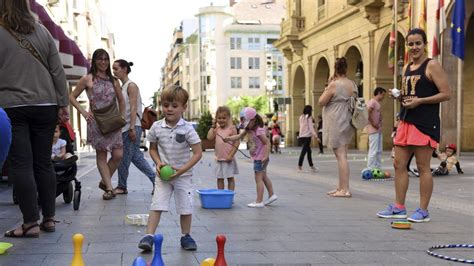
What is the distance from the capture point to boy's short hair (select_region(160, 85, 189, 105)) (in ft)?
16.0

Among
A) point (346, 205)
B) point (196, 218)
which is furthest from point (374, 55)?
point (196, 218)

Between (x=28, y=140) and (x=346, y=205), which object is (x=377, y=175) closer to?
(x=346, y=205)

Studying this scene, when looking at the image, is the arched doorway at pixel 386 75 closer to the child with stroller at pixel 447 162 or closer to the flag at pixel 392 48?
the flag at pixel 392 48

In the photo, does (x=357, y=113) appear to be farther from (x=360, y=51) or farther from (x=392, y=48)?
(x=360, y=51)

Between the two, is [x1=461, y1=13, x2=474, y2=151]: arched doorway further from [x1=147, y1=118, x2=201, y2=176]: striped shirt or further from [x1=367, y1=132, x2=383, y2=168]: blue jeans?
[x1=147, y1=118, x2=201, y2=176]: striped shirt

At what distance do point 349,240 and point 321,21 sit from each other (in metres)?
27.8

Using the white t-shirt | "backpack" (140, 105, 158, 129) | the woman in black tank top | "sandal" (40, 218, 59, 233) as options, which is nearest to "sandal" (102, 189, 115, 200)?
the white t-shirt

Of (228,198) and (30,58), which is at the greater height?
(30,58)

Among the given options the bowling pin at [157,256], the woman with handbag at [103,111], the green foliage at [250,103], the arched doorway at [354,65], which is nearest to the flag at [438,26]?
the arched doorway at [354,65]

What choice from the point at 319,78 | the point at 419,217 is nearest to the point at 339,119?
the point at 419,217

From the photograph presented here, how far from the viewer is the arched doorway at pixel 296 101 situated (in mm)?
37812

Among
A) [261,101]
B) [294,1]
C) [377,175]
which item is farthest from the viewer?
[261,101]

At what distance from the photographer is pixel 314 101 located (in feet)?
109

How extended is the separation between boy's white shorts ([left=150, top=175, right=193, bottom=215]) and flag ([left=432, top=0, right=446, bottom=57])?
52.5ft
